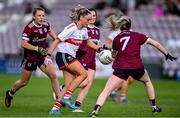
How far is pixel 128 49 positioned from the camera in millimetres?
16422

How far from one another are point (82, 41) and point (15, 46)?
1917cm

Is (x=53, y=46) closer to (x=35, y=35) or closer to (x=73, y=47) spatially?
(x=73, y=47)

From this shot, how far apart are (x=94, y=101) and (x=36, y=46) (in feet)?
12.8

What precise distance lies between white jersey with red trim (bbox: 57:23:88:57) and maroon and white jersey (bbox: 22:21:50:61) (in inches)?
35.7

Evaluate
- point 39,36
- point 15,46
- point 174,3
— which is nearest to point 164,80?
point 174,3

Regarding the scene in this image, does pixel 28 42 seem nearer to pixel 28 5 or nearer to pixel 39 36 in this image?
pixel 39 36

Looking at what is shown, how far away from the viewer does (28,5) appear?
3744 centimetres

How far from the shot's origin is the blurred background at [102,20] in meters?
34.6

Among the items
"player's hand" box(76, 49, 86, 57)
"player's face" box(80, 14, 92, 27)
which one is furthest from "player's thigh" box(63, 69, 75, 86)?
"player's face" box(80, 14, 92, 27)

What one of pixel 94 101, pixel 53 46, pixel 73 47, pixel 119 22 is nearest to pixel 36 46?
pixel 73 47

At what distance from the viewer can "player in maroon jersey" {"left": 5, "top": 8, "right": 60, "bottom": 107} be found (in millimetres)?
17625

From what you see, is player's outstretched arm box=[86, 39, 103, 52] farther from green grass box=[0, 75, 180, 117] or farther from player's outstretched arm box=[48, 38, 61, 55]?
green grass box=[0, 75, 180, 117]

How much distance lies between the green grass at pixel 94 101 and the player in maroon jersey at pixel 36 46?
2.37ft

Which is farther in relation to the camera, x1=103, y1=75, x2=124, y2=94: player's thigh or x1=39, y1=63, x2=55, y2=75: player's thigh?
x1=39, y1=63, x2=55, y2=75: player's thigh
